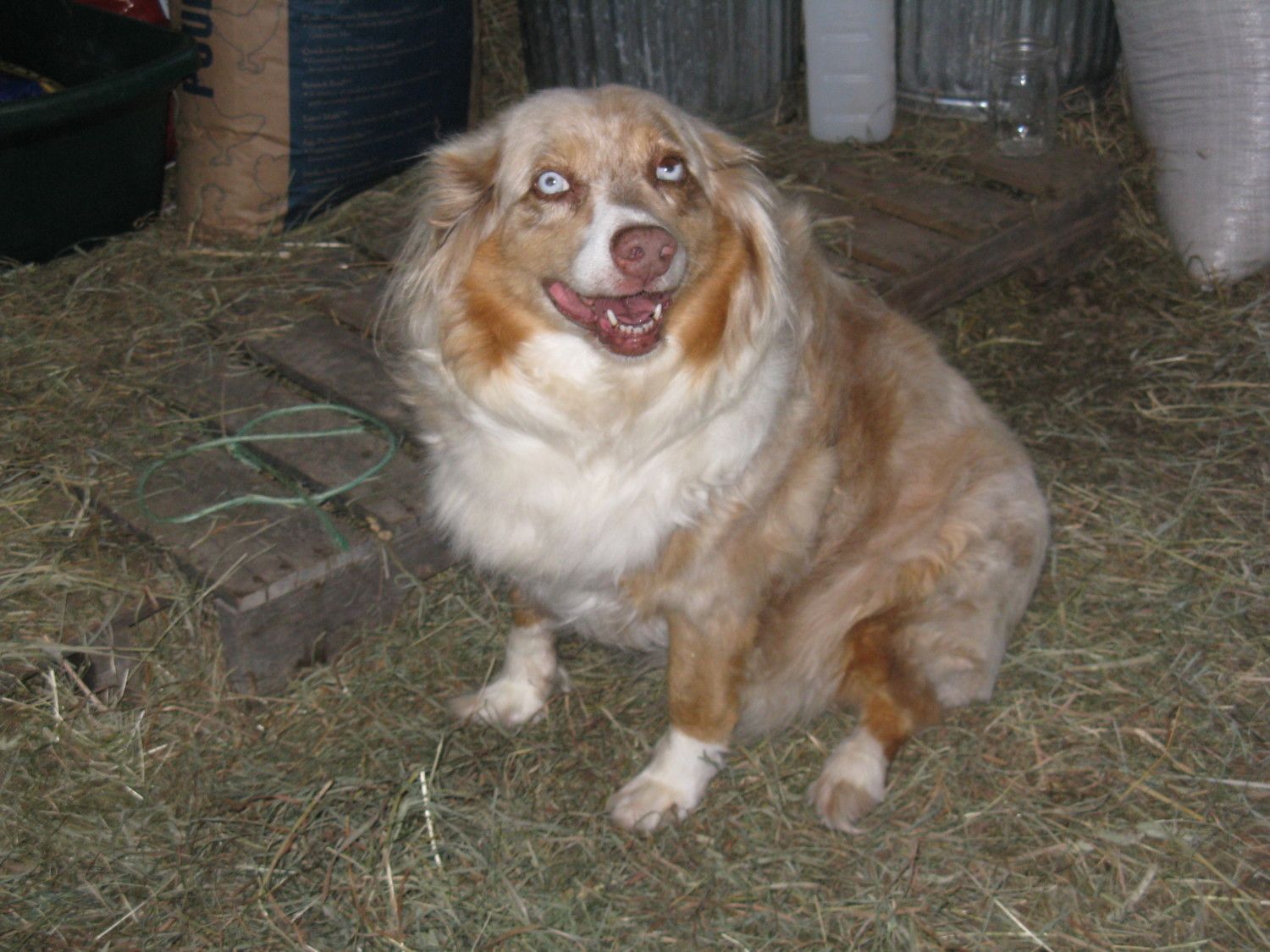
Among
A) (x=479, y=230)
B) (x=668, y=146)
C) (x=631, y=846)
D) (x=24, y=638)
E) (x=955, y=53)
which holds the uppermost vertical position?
(x=955, y=53)

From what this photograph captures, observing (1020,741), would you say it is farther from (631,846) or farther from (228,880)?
(228,880)

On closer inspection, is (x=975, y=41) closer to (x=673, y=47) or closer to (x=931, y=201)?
(x=931, y=201)

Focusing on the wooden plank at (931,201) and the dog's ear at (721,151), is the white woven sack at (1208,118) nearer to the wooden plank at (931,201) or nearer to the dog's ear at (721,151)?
the wooden plank at (931,201)

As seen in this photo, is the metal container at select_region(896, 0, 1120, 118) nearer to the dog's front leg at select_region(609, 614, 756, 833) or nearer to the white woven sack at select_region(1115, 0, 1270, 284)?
the white woven sack at select_region(1115, 0, 1270, 284)

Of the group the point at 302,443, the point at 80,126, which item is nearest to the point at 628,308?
the point at 302,443

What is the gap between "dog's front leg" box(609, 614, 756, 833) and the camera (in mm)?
2748

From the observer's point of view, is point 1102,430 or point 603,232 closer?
point 603,232

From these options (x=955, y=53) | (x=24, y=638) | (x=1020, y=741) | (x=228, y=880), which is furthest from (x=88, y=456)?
(x=955, y=53)

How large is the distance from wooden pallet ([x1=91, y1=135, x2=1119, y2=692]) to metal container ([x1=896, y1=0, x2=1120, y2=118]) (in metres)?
0.50

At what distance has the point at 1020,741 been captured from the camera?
304cm

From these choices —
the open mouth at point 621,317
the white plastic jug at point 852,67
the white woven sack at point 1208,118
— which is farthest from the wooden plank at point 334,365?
the white woven sack at point 1208,118

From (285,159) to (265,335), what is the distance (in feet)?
2.97

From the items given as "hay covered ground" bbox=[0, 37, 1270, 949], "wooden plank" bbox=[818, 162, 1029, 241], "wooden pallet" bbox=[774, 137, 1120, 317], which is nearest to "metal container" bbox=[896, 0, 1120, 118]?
"wooden pallet" bbox=[774, 137, 1120, 317]

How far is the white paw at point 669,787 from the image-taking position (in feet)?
9.29
